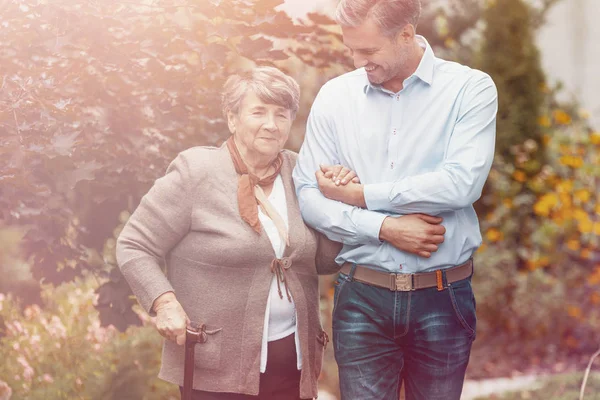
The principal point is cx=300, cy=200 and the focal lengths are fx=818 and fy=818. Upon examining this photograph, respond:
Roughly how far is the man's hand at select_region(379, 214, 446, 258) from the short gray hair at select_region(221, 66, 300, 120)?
20.1 inches

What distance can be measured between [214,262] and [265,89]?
0.58 meters

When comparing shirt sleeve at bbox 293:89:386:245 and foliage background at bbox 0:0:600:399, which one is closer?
shirt sleeve at bbox 293:89:386:245

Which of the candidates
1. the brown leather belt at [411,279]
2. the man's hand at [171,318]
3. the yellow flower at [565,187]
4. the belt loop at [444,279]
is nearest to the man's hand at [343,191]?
the brown leather belt at [411,279]

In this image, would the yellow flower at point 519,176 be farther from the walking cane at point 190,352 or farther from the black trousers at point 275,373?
the walking cane at point 190,352

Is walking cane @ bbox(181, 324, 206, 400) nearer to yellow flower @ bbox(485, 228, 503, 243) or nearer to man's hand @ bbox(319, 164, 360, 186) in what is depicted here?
man's hand @ bbox(319, 164, 360, 186)

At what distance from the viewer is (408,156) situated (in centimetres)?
260

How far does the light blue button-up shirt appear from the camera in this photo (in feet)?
8.32

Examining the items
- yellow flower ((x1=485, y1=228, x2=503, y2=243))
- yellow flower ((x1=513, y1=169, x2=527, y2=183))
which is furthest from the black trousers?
yellow flower ((x1=513, y1=169, x2=527, y2=183))

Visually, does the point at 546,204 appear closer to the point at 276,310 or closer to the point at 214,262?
the point at 276,310

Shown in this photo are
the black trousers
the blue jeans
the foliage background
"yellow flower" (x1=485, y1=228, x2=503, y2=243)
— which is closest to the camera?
the blue jeans

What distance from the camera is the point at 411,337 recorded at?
263 cm

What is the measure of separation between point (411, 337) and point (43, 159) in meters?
1.59

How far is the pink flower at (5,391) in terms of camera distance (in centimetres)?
362

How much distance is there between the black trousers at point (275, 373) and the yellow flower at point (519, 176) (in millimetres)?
3880
